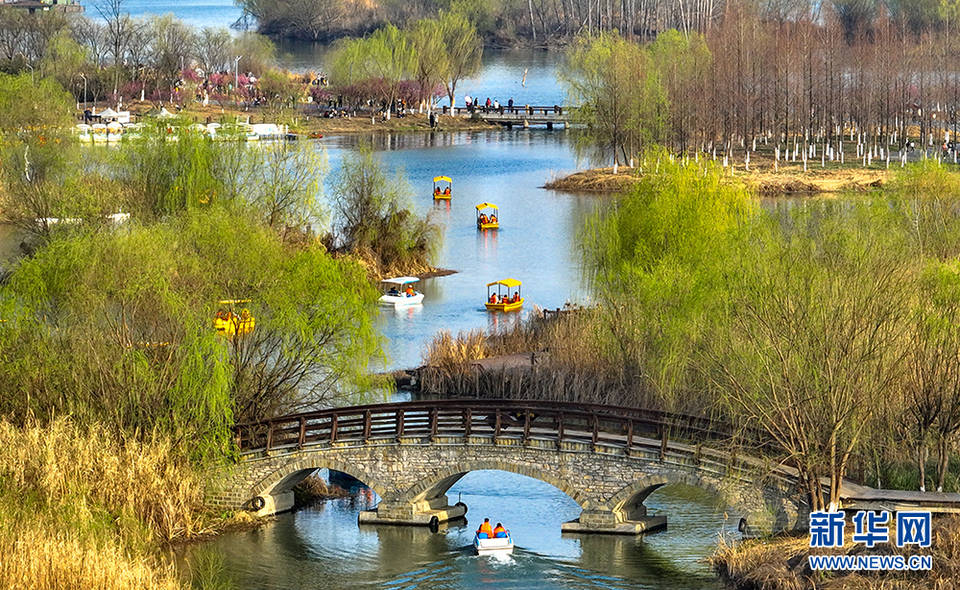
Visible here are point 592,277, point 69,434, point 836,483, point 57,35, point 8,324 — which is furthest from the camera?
point 57,35

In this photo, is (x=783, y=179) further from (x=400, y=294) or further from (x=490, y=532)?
(x=490, y=532)

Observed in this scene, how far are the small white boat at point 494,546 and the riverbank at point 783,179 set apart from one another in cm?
5804

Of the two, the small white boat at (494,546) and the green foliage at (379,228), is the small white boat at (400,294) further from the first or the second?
the small white boat at (494,546)

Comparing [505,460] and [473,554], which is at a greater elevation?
Result: [505,460]

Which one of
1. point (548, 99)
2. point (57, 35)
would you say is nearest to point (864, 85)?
point (548, 99)

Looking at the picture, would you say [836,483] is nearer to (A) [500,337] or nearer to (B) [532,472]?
(B) [532,472]

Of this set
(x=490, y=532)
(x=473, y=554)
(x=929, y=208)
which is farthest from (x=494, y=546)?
(x=929, y=208)

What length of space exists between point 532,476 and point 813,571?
9.27 meters

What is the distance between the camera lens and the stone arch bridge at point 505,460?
41094mm

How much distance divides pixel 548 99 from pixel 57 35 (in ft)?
161

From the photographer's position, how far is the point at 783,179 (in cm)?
10500

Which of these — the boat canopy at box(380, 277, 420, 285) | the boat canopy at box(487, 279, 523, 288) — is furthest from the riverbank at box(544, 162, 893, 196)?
the boat canopy at box(487, 279, 523, 288)

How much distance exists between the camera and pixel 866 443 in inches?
1623

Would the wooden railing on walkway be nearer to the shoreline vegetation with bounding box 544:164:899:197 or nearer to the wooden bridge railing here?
the shoreline vegetation with bounding box 544:164:899:197
